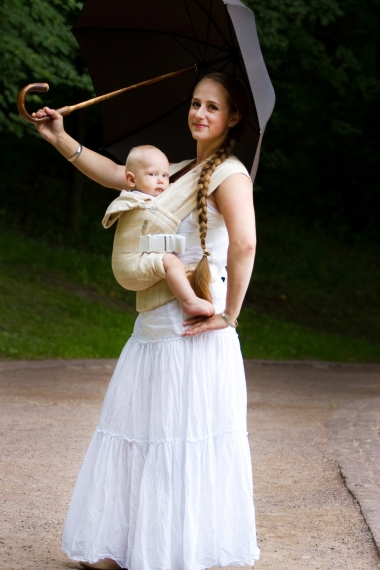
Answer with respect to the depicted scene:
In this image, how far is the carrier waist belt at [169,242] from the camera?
3.69 meters

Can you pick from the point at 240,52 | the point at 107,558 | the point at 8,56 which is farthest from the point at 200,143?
the point at 8,56

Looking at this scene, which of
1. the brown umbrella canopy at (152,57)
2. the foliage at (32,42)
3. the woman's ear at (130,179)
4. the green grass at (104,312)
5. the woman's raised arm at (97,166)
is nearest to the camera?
the woman's ear at (130,179)

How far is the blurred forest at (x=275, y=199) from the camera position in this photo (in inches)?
533

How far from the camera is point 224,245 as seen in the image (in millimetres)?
3809

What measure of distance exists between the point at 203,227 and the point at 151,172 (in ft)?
1.04

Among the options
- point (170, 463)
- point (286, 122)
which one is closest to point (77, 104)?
point (170, 463)

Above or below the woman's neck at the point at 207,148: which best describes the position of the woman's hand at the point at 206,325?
below

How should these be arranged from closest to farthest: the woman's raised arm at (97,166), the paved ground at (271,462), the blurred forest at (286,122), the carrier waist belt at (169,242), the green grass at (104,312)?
the carrier waist belt at (169,242) < the woman's raised arm at (97,166) < the paved ground at (271,462) < the green grass at (104,312) < the blurred forest at (286,122)

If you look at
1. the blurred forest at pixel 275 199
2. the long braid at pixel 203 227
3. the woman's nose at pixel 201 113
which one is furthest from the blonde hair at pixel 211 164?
the blurred forest at pixel 275 199

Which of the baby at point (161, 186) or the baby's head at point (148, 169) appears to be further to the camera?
the baby's head at point (148, 169)

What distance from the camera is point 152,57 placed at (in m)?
4.54

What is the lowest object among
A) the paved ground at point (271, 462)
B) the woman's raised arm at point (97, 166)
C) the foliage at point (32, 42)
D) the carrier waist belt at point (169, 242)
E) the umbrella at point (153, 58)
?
the paved ground at point (271, 462)

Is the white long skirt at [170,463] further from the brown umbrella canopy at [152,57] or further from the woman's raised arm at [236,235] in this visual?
the brown umbrella canopy at [152,57]

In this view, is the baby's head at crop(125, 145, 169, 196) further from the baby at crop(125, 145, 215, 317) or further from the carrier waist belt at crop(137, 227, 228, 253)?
Result: the carrier waist belt at crop(137, 227, 228, 253)
